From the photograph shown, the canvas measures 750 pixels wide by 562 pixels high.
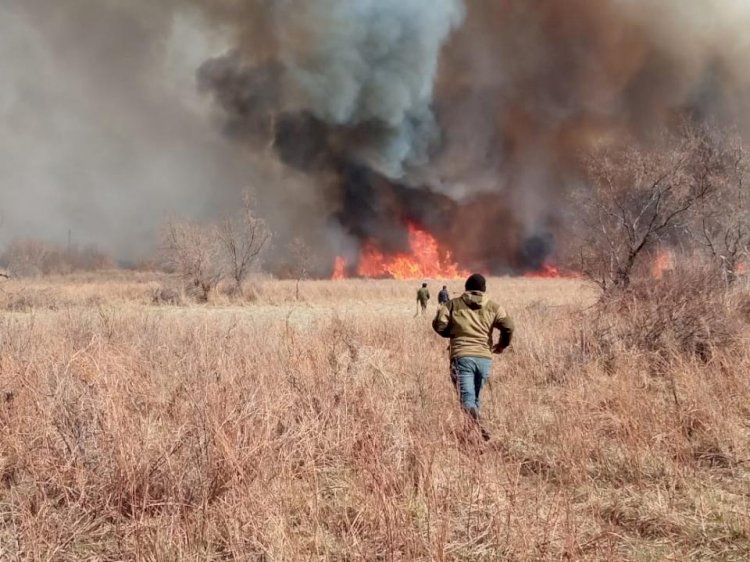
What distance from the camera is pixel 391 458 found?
3.34m

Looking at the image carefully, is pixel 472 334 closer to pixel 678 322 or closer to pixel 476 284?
pixel 476 284

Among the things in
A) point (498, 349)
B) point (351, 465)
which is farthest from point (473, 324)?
point (351, 465)

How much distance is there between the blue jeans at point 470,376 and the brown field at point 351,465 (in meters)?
0.21

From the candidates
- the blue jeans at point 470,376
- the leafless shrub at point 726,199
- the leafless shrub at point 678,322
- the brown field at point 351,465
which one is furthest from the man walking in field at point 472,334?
the leafless shrub at point 726,199

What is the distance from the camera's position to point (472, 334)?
4535 mm

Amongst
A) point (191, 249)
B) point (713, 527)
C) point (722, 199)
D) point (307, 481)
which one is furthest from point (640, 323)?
point (191, 249)

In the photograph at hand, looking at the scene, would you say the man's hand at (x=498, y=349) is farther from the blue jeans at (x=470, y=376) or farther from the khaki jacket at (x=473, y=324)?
the blue jeans at (x=470, y=376)

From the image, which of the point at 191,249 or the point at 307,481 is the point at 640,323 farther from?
the point at 191,249

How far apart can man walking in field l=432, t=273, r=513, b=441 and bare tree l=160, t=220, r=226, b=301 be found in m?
21.7

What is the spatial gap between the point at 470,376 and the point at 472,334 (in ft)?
1.38

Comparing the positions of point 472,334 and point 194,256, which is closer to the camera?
point 472,334

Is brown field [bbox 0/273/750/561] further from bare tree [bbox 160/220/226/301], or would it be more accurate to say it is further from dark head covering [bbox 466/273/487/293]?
bare tree [bbox 160/220/226/301]

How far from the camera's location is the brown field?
2488 mm

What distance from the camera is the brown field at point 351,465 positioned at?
2.49 metres
